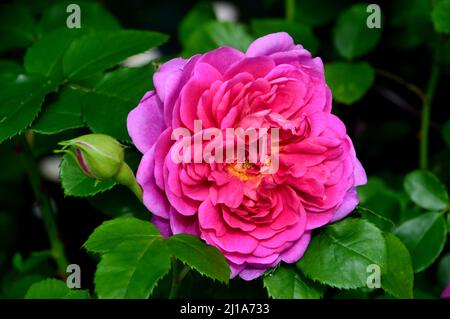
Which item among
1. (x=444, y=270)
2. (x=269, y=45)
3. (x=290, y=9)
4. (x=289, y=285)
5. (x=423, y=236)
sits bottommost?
(x=444, y=270)

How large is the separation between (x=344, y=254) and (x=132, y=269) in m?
0.26

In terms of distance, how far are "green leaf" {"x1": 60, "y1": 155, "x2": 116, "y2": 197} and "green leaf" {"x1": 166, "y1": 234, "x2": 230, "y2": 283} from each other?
0.13 meters

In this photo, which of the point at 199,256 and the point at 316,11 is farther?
the point at 316,11

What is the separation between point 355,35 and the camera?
1317 mm

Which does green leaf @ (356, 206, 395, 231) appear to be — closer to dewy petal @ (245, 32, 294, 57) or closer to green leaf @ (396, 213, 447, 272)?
green leaf @ (396, 213, 447, 272)

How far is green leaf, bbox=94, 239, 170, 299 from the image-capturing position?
28.4 inches

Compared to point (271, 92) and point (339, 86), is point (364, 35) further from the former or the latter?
point (271, 92)

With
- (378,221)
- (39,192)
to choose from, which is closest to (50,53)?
(39,192)

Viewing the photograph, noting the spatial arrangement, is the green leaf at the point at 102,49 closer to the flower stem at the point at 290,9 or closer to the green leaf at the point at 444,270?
the flower stem at the point at 290,9

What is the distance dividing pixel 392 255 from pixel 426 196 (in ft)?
0.83

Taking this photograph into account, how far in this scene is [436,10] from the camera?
1.16 metres

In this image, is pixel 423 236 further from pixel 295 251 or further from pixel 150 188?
pixel 150 188
